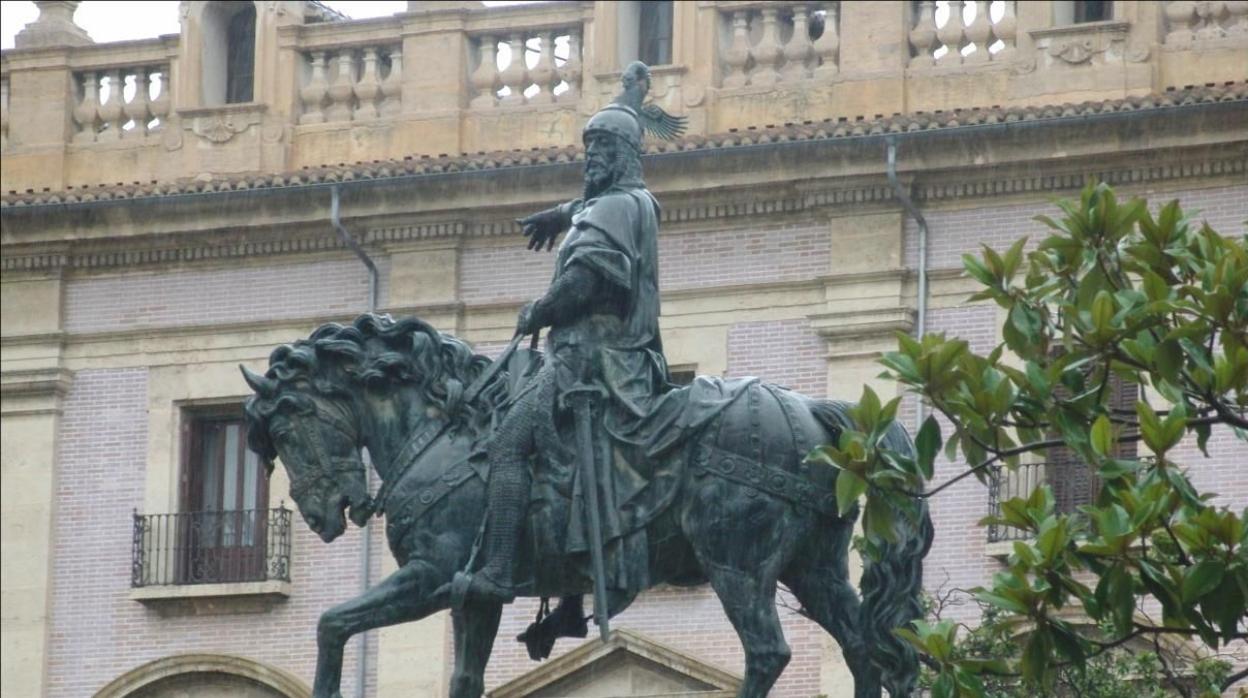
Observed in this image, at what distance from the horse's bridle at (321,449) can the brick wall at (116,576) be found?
1830 centimetres

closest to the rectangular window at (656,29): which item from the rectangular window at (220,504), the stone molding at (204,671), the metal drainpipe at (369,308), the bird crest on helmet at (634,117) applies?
the metal drainpipe at (369,308)

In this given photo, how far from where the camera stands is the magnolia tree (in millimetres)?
15727

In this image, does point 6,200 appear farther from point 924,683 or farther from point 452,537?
point 452,537

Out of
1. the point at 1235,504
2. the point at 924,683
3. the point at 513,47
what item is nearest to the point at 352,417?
the point at 924,683

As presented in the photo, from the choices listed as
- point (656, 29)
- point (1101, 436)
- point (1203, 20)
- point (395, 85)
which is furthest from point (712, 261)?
point (1101, 436)

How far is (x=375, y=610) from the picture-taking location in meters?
17.5

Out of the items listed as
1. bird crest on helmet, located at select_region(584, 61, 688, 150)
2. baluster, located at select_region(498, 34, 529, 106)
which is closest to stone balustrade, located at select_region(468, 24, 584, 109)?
baluster, located at select_region(498, 34, 529, 106)

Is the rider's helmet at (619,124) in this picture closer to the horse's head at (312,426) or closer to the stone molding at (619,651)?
the horse's head at (312,426)

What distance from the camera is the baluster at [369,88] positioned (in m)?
37.5

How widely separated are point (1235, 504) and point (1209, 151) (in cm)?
303

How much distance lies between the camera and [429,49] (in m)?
37.1

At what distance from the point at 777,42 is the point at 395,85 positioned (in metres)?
3.61

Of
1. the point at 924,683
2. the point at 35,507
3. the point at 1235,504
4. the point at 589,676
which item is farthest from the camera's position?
the point at 35,507

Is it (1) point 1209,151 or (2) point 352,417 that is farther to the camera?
(1) point 1209,151
